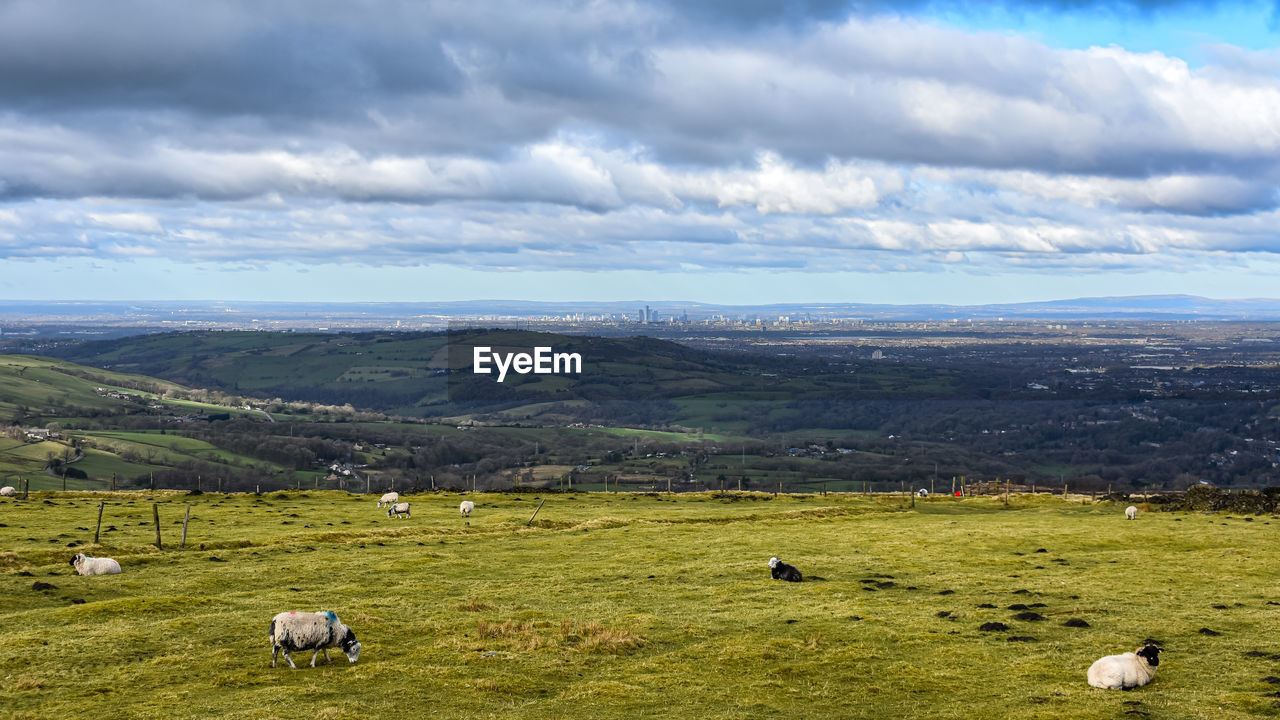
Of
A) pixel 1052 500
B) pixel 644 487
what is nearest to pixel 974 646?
pixel 1052 500

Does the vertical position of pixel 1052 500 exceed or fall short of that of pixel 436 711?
it falls short

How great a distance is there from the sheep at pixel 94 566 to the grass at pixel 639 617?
63 centimetres

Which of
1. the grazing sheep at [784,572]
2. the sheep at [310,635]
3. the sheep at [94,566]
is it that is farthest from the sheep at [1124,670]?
the sheep at [94,566]

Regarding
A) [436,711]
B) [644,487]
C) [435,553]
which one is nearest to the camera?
[436,711]

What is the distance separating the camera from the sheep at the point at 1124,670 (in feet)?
75.7

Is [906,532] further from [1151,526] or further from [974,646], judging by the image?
[974,646]

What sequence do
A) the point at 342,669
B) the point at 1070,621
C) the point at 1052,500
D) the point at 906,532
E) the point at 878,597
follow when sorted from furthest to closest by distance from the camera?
the point at 1052,500, the point at 906,532, the point at 878,597, the point at 1070,621, the point at 342,669

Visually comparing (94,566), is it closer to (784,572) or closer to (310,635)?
(310,635)

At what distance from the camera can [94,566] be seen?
38812 millimetres

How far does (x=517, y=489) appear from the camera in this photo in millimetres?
90625

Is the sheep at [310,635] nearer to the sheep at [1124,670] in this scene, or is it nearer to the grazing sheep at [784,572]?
the sheep at [1124,670]

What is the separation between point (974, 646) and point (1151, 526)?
37.5 metres

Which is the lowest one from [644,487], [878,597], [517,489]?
[644,487]

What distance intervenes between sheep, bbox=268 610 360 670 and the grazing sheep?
20660 mm
